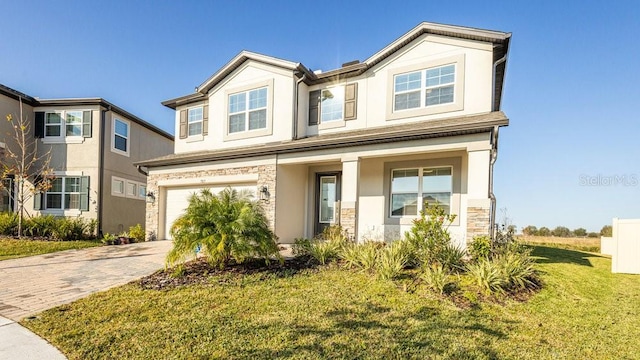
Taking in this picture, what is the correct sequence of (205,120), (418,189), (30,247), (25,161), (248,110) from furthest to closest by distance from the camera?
(25,161), (205,120), (248,110), (30,247), (418,189)

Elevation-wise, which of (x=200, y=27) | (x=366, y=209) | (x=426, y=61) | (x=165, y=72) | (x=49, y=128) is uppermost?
(x=200, y=27)

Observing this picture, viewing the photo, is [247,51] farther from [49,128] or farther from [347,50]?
[49,128]

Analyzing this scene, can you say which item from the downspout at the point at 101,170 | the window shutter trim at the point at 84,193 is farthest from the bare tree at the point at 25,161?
the downspout at the point at 101,170

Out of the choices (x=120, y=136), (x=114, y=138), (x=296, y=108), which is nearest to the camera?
(x=296, y=108)

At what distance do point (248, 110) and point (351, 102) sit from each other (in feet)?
14.5

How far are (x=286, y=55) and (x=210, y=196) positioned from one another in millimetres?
7565

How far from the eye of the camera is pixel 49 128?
15406 mm

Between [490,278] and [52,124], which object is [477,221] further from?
[52,124]

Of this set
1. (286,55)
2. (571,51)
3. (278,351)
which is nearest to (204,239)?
(278,351)

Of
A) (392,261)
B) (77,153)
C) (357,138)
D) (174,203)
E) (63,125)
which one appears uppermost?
(63,125)

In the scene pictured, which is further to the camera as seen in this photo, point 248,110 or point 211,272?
point 248,110

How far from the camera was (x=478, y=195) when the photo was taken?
799 cm

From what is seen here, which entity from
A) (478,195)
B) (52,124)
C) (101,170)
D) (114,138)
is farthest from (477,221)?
(52,124)

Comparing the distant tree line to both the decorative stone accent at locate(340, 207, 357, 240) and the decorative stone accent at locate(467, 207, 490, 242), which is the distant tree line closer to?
the decorative stone accent at locate(467, 207, 490, 242)
